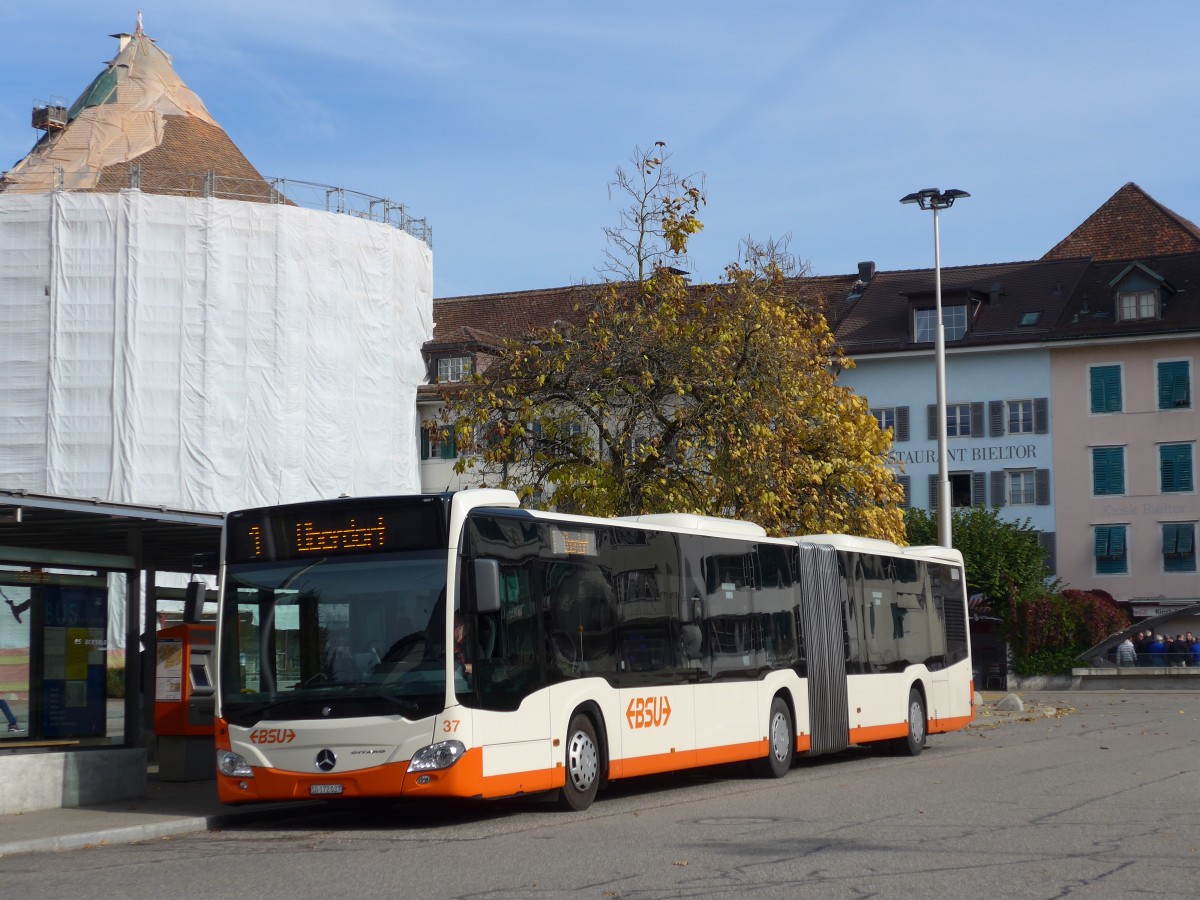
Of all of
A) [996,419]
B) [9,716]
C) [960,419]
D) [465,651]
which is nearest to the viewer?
[465,651]

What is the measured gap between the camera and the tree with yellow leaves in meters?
25.5

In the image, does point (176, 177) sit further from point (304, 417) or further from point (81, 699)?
point (81, 699)

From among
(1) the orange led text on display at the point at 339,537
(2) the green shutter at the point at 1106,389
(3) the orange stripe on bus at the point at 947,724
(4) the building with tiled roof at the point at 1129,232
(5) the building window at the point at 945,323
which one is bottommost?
(3) the orange stripe on bus at the point at 947,724

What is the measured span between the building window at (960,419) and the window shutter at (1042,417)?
→ 7.82 feet

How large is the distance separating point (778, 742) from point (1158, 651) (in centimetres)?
3392

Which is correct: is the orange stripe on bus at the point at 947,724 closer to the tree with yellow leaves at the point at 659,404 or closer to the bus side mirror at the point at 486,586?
the tree with yellow leaves at the point at 659,404

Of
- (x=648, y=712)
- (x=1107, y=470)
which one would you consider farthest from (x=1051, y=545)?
(x=648, y=712)

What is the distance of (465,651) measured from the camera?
13.8m

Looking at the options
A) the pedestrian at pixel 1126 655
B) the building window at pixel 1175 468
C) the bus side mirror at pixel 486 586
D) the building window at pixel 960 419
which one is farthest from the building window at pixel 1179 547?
the bus side mirror at pixel 486 586

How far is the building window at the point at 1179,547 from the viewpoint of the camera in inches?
2322

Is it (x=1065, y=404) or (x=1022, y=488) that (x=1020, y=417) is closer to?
(x=1065, y=404)

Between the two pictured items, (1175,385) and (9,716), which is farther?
(1175,385)

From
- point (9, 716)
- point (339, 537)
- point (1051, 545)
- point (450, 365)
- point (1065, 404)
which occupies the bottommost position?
point (9, 716)

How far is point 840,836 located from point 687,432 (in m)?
14.1
